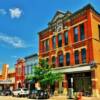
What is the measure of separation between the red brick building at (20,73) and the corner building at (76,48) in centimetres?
1417

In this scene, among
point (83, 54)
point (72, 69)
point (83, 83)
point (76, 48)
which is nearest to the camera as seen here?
point (83, 54)

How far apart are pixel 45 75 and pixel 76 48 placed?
23.1ft

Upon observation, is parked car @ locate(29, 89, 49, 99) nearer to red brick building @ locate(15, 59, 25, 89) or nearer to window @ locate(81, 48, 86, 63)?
window @ locate(81, 48, 86, 63)

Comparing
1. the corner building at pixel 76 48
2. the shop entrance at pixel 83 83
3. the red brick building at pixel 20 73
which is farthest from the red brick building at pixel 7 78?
the shop entrance at pixel 83 83

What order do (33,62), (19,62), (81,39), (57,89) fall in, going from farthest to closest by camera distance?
(19,62) → (33,62) → (57,89) → (81,39)

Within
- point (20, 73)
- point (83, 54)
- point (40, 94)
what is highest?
point (83, 54)

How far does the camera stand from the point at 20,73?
209 ft

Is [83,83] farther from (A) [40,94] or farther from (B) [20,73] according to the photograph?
(B) [20,73]

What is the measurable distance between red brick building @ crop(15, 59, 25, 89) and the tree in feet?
66.4

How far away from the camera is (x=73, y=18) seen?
43875 millimetres

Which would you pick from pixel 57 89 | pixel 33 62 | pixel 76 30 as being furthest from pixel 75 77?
pixel 33 62

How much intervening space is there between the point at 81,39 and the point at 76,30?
7.52 feet

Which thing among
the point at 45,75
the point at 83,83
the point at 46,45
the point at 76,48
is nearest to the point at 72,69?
the point at 83,83

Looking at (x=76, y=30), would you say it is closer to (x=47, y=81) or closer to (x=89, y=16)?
(x=89, y=16)
